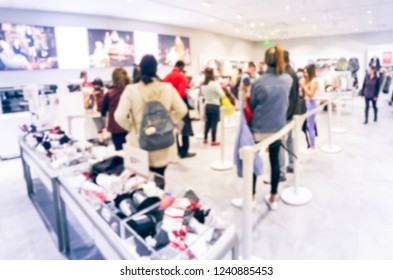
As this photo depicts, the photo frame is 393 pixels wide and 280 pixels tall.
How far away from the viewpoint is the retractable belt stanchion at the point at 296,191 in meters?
2.93

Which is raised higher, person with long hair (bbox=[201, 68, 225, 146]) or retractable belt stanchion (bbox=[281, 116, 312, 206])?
person with long hair (bbox=[201, 68, 225, 146])

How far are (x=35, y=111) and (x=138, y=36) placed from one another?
215 inches

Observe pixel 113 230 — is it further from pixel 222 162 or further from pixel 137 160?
pixel 222 162

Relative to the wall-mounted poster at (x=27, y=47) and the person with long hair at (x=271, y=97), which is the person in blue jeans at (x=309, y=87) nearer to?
the person with long hair at (x=271, y=97)

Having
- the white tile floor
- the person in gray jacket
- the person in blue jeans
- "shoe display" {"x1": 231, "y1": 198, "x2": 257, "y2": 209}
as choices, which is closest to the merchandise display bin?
the white tile floor

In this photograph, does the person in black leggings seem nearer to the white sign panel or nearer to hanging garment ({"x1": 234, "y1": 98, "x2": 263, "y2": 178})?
hanging garment ({"x1": 234, "y1": 98, "x2": 263, "y2": 178})

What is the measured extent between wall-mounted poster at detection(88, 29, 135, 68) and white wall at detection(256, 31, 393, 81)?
960cm

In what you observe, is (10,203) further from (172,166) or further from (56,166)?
(172,166)

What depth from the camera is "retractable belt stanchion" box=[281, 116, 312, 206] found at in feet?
9.60

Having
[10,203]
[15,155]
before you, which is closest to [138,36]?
[15,155]

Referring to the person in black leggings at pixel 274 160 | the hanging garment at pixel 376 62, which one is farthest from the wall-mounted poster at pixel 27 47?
the hanging garment at pixel 376 62

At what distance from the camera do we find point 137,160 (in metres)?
1.78

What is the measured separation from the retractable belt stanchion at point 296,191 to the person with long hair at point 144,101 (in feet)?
4.32

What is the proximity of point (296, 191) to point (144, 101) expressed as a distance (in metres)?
1.91
